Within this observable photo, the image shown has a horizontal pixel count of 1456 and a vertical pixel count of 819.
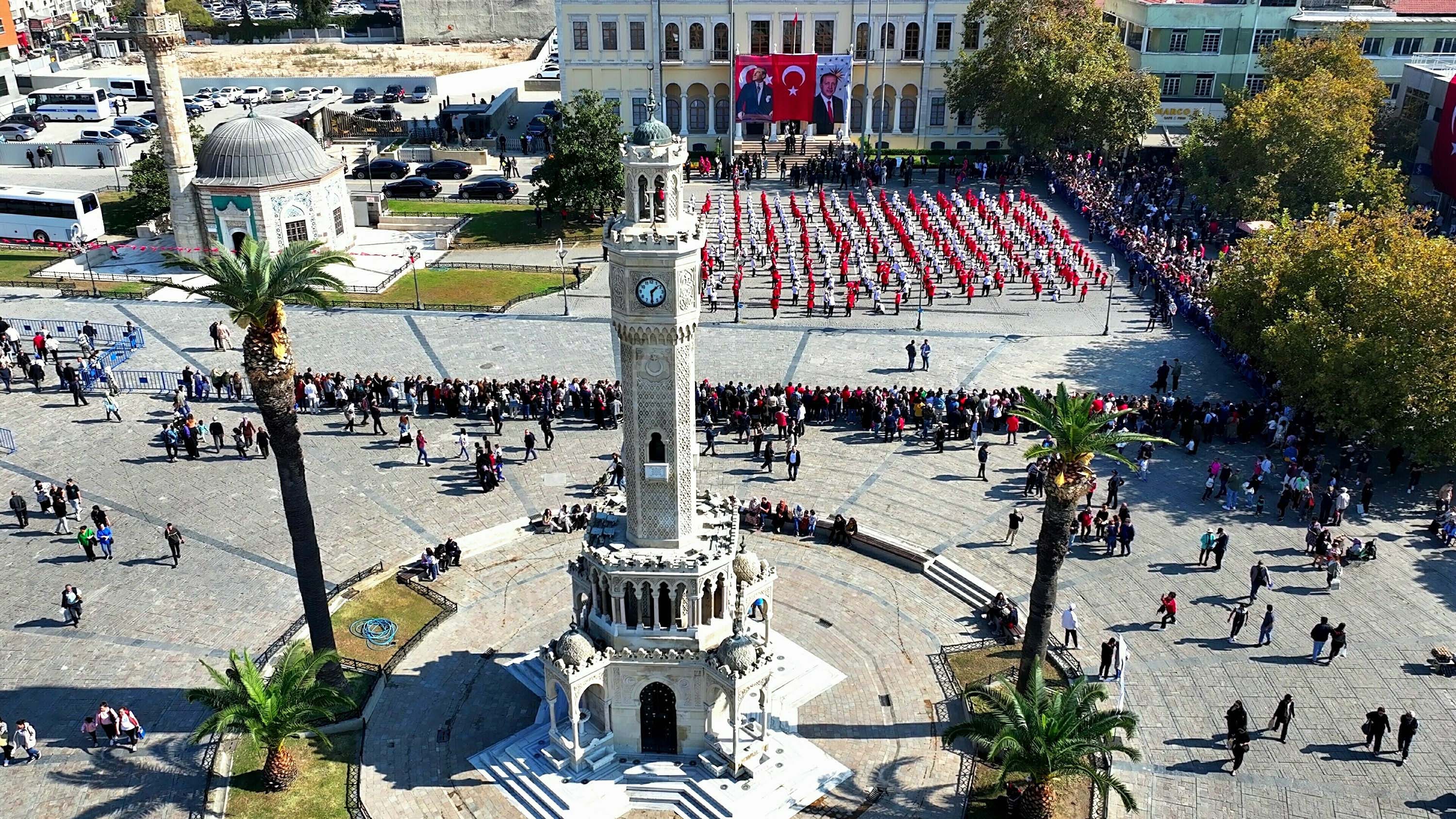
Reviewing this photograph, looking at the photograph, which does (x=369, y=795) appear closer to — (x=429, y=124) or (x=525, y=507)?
(x=525, y=507)

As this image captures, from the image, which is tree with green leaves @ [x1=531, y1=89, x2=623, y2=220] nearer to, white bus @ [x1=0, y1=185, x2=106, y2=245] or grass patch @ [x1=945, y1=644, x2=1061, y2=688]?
white bus @ [x1=0, y1=185, x2=106, y2=245]

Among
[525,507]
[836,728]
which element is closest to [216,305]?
[525,507]

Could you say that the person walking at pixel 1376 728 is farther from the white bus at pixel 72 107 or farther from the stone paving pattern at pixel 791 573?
the white bus at pixel 72 107

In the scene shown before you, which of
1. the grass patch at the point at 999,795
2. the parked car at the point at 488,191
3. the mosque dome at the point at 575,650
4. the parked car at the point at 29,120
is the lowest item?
the grass patch at the point at 999,795

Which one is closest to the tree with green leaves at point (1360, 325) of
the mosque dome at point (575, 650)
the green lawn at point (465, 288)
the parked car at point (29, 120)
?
the mosque dome at point (575, 650)

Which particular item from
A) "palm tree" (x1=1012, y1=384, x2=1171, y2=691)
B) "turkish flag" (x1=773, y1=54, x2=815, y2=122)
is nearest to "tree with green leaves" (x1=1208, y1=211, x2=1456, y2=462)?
"palm tree" (x1=1012, y1=384, x2=1171, y2=691)

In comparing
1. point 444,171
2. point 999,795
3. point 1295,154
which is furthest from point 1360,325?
point 444,171

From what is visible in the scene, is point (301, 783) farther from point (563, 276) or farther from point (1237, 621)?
point (563, 276)
